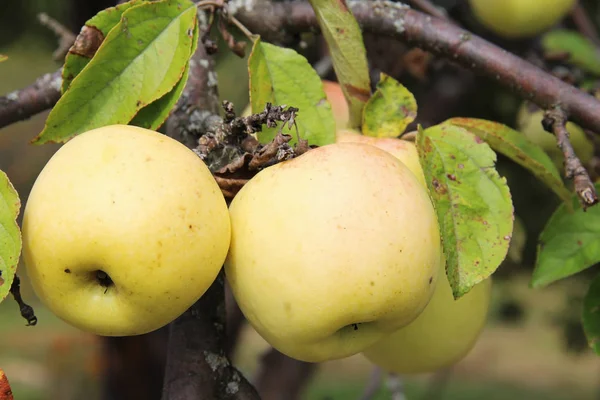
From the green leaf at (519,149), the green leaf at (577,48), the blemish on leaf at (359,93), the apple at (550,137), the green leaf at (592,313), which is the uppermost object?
the blemish on leaf at (359,93)

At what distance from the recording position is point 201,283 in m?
0.60

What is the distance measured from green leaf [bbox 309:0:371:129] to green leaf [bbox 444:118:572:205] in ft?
0.35

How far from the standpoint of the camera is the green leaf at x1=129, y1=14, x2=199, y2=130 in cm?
71

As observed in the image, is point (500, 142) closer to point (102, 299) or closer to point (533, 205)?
point (102, 299)

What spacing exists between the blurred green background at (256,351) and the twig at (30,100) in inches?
69.1

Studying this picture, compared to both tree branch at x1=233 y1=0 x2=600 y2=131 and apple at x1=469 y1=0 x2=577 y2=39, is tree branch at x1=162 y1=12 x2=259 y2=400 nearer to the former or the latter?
tree branch at x1=233 y1=0 x2=600 y2=131

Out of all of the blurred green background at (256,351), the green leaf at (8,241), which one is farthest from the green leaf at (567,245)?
the blurred green background at (256,351)

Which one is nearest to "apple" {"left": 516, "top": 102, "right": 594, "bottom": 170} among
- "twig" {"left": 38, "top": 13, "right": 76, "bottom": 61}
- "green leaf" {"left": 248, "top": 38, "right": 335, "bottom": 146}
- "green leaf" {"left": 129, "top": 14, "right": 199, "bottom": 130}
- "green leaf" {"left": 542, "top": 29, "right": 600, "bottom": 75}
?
"green leaf" {"left": 542, "top": 29, "right": 600, "bottom": 75}

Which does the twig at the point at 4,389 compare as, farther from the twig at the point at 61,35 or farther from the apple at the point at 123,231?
the twig at the point at 61,35

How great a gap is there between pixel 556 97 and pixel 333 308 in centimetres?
44

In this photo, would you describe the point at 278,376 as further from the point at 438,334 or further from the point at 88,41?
the point at 88,41

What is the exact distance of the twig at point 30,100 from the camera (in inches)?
33.3

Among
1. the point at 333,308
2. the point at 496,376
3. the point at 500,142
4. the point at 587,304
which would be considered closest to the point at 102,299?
the point at 333,308

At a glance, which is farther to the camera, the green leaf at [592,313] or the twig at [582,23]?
the twig at [582,23]
